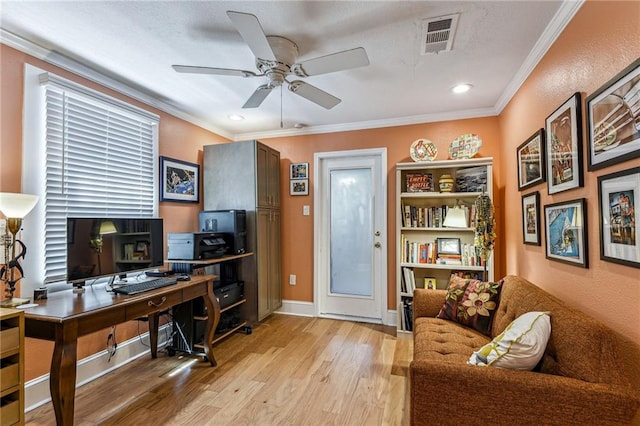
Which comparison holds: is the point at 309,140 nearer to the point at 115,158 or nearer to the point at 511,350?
the point at 115,158

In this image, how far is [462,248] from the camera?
3281 mm

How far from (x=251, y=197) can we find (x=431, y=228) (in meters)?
2.01

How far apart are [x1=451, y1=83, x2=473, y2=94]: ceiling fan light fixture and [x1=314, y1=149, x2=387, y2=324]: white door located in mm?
1036

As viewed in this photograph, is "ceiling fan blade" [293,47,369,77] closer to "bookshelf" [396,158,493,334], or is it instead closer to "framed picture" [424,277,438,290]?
"bookshelf" [396,158,493,334]

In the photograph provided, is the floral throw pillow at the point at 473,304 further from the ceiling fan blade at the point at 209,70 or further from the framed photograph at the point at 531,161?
the ceiling fan blade at the point at 209,70

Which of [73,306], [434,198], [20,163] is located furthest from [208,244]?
[434,198]

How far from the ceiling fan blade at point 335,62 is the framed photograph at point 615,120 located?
3.73 feet

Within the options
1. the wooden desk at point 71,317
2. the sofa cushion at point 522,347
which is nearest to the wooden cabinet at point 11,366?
the wooden desk at point 71,317

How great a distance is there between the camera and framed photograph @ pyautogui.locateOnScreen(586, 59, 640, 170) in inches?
47.5

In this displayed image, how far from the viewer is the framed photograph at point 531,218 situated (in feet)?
7.23

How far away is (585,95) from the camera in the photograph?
5.14ft

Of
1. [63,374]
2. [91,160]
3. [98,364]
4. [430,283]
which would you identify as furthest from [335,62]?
[98,364]

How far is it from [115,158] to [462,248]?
11.4 ft

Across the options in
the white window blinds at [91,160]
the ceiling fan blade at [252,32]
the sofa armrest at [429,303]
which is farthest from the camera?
the sofa armrest at [429,303]
